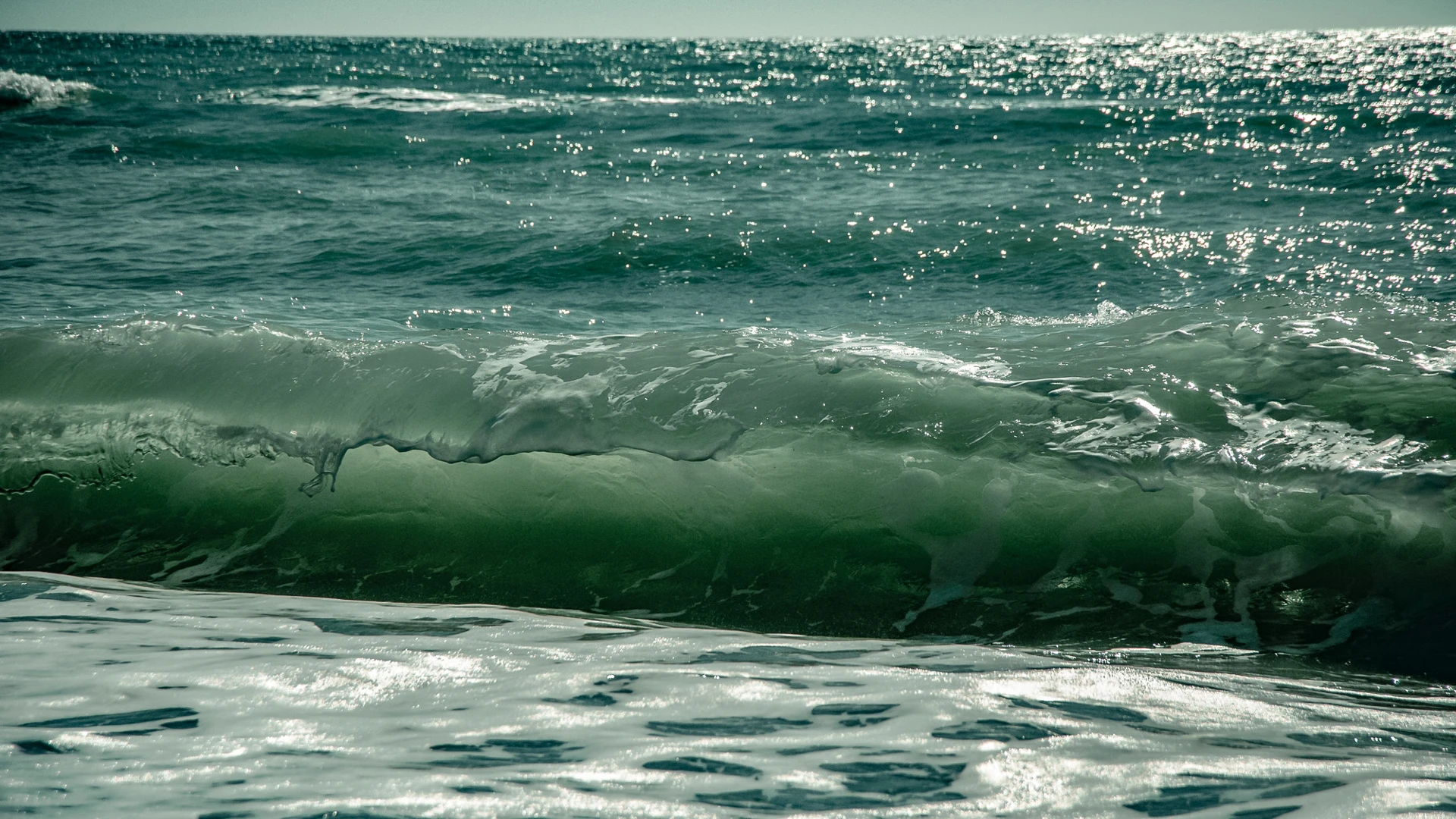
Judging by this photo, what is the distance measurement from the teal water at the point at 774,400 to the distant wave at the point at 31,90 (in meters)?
7.40

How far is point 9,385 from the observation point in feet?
14.7

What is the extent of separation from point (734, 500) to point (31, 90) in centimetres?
1742

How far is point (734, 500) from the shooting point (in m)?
3.63

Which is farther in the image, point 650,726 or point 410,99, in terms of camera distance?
point 410,99

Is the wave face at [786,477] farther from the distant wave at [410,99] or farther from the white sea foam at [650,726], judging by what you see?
the distant wave at [410,99]

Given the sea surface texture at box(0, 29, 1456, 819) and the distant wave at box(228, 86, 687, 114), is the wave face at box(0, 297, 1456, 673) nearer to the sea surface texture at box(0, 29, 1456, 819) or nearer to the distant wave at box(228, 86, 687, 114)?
the sea surface texture at box(0, 29, 1456, 819)

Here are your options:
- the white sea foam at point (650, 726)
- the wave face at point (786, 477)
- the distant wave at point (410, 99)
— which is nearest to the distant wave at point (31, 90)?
the distant wave at point (410, 99)

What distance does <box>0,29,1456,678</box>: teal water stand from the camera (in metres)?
3.16

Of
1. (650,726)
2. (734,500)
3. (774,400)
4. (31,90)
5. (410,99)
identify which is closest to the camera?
(650,726)

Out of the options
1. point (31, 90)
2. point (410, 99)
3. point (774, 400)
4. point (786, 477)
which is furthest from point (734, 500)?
point (31, 90)

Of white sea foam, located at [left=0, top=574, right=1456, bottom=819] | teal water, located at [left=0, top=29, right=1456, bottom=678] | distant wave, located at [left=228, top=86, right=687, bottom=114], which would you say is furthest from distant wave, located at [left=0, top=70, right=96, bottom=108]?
white sea foam, located at [left=0, top=574, right=1456, bottom=819]

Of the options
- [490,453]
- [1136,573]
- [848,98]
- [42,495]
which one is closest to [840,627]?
[1136,573]

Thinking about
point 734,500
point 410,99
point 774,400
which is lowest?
point 734,500

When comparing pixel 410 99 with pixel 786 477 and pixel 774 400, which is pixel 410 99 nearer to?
pixel 774 400
